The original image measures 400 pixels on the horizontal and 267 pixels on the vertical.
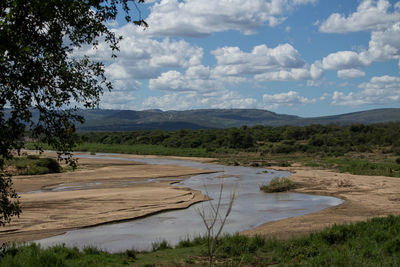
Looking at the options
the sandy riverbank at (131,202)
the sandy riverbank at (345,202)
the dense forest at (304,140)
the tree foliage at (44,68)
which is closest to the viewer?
the tree foliage at (44,68)

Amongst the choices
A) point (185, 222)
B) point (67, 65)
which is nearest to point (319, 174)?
point (185, 222)

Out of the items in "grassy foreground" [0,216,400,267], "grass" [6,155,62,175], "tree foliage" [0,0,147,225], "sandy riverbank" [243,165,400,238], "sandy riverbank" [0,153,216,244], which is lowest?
"sandy riverbank" [243,165,400,238]

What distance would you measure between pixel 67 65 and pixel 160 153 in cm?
7346

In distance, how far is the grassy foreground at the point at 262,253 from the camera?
34.7ft

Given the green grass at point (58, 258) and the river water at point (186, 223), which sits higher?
the green grass at point (58, 258)

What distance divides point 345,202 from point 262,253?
14075 mm

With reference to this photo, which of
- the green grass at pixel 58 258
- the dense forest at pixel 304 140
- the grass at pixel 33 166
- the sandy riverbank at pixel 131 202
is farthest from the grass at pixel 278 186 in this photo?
the dense forest at pixel 304 140

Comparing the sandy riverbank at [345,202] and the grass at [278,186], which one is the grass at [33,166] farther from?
the sandy riverbank at [345,202]

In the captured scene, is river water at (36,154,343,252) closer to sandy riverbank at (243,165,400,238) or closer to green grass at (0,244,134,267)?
sandy riverbank at (243,165,400,238)

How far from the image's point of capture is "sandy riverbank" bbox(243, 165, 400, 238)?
691 inches

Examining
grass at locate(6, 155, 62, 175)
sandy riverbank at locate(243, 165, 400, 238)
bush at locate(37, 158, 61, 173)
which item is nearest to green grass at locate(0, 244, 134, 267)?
sandy riverbank at locate(243, 165, 400, 238)

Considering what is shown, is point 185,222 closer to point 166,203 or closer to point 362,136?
point 166,203

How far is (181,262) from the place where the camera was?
1155 centimetres

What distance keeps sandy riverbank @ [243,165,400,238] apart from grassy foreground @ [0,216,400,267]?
8.44ft
